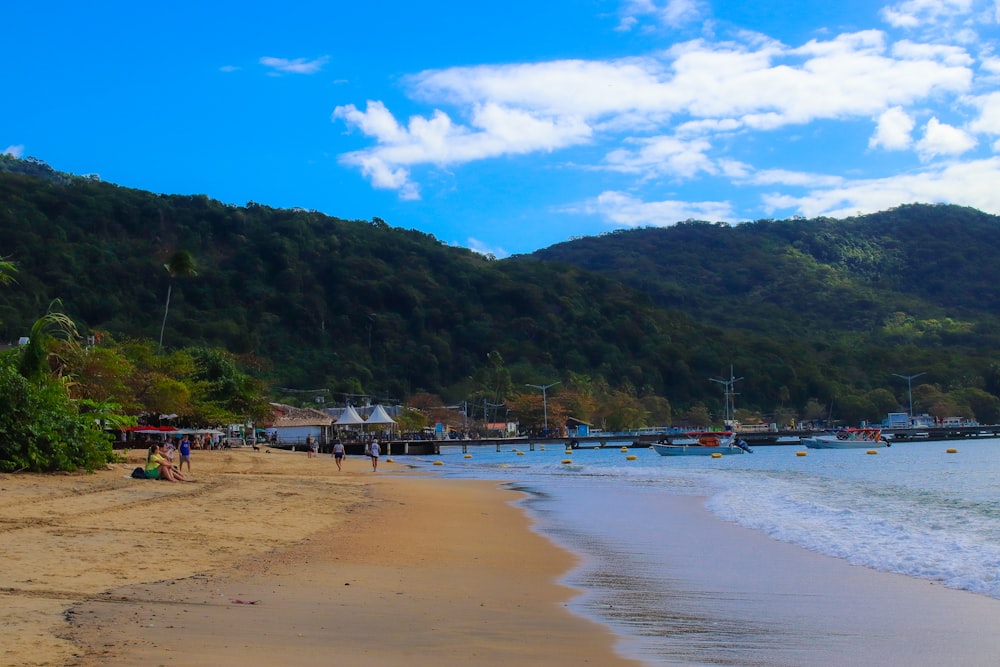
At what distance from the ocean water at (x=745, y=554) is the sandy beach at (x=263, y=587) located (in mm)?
598

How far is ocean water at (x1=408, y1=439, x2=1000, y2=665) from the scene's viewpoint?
719 centimetres

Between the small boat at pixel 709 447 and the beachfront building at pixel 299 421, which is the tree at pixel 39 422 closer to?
the beachfront building at pixel 299 421

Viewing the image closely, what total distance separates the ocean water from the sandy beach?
0.60 meters

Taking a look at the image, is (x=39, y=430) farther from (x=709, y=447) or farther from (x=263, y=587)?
(x=709, y=447)

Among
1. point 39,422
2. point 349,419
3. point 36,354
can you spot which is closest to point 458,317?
point 349,419

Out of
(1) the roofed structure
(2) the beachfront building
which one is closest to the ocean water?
(2) the beachfront building

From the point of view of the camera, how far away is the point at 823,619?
8258 millimetres

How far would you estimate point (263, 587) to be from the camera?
8.42 m

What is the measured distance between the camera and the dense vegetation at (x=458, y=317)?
10588 cm

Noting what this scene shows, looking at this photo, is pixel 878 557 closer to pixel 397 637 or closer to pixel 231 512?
pixel 397 637

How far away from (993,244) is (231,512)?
189m

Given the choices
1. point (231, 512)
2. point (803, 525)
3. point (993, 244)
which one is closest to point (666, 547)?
point (803, 525)

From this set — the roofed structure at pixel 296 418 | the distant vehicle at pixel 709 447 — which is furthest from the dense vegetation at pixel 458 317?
the distant vehicle at pixel 709 447

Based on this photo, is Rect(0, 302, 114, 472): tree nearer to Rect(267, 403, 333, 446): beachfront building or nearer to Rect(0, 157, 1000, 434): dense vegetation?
Rect(267, 403, 333, 446): beachfront building
